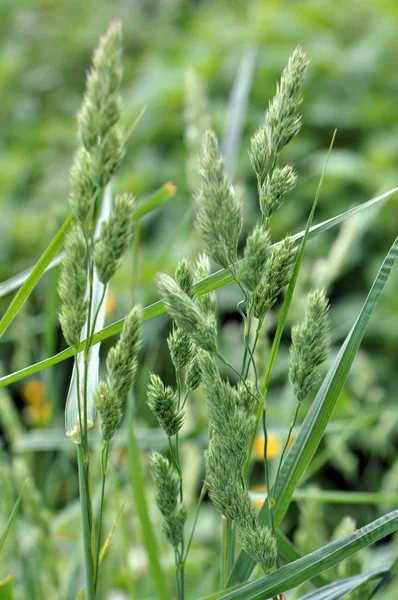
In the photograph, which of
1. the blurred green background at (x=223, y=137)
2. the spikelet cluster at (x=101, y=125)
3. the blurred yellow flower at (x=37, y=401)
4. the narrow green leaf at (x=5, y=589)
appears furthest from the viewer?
the blurred green background at (x=223, y=137)

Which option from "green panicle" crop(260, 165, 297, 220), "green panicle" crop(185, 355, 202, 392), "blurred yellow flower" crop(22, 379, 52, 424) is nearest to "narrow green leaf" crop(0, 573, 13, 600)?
"green panicle" crop(185, 355, 202, 392)

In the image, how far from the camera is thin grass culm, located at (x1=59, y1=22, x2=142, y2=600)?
339 millimetres

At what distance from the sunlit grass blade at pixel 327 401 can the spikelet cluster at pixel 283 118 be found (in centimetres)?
10

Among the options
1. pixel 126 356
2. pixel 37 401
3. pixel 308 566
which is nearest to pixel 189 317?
pixel 126 356

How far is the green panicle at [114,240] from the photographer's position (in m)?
0.35

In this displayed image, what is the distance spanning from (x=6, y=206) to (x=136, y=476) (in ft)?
6.83

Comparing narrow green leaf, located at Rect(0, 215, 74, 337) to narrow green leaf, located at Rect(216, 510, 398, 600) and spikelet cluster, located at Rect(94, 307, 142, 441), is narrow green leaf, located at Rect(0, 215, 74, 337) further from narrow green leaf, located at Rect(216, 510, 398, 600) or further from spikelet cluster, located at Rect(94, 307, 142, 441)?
narrow green leaf, located at Rect(216, 510, 398, 600)

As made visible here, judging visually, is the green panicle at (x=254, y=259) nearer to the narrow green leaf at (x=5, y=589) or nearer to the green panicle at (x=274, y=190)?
the green panicle at (x=274, y=190)

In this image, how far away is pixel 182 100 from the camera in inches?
93.4

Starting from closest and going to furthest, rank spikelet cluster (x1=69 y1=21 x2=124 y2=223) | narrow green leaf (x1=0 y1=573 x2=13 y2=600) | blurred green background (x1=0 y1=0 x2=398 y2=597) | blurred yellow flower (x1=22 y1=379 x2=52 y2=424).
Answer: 1. spikelet cluster (x1=69 y1=21 x2=124 y2=223)
2. narrow green leaf (x1=0 y1=573 x2=13 y2=600)
3. blurred yellow flower (x1=22 y1=379 x2=52 y2=424)
4. blurred green background (x1=0 y1=0 x2=398 y2=597)

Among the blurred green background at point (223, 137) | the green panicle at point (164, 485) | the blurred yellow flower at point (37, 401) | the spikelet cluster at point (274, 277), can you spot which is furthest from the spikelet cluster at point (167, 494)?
the blurred yellow flower at point (37, 401)

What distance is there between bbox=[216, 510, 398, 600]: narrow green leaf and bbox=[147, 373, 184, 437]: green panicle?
10cm

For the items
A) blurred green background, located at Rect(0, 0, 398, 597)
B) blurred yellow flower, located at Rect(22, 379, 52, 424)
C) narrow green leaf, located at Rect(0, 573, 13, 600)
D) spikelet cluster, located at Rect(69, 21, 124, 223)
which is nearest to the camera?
spikelet cluster, located at Rect(69, 21, 124, 223)

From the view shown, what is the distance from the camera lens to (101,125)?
340mm
